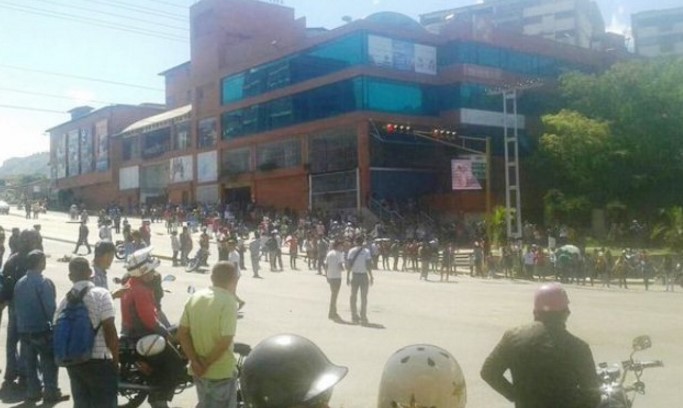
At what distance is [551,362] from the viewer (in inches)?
155

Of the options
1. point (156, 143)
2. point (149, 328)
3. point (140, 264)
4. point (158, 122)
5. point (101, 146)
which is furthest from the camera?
point (101, 146)

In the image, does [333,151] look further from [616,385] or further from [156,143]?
[616,385]

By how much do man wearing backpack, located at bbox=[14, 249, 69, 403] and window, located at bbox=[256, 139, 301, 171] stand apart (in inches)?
1692

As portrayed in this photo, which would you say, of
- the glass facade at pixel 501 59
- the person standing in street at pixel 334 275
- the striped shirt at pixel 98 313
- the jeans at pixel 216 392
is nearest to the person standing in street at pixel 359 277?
the person standing in street at pixel 334 275

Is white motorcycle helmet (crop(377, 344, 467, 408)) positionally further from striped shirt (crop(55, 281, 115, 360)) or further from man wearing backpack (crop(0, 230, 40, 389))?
man wearing backpack (crop(0, 230, 40, 389))

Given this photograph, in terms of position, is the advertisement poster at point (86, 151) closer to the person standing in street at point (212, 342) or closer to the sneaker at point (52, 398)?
the sneaker at point (52, 398)

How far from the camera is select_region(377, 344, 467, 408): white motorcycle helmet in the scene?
2807 millimetres

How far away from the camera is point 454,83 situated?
158ft

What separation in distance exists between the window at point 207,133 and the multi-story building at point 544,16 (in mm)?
35470

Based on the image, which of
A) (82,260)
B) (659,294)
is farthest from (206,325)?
(659,294)

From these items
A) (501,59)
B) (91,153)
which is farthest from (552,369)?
(91,153)

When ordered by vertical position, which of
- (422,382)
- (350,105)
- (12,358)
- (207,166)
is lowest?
(12,358)

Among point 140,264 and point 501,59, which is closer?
point 140,264

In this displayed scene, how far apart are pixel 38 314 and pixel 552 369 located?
5.22m
